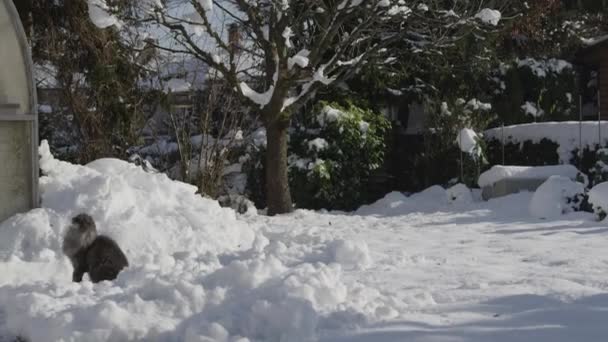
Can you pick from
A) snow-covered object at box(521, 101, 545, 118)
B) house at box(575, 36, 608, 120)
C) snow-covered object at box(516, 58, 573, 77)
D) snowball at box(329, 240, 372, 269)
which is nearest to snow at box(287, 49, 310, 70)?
snowball at box(329, 240, 372, 269)

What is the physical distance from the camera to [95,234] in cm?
773

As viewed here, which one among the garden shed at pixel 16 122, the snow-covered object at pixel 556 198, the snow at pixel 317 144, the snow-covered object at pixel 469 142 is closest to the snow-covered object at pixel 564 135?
the snow-covered object at pixel 469 142

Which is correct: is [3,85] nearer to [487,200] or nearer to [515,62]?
[487,200]

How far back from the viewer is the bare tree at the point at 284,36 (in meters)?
12.6

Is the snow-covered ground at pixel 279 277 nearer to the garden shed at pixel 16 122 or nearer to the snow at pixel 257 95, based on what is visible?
the garden shed at pixel 16 122

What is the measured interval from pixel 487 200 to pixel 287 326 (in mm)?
9973

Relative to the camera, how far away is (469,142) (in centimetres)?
1525

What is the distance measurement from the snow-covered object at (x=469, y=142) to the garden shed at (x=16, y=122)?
9.20 m

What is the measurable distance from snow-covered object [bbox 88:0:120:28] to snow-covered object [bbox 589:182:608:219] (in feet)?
24.0

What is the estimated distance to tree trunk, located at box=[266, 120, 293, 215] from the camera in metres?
13.8

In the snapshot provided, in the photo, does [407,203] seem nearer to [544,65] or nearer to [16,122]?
[544,65]

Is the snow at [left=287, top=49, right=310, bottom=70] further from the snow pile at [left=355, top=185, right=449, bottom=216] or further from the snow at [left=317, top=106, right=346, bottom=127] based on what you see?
the snow pile at [left=355, top=185, right=449, bottom=216]

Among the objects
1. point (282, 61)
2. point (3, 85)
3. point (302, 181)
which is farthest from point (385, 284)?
point (302, 181)

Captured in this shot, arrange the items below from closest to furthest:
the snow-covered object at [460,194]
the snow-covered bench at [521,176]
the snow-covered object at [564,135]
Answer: the snow-covered bench at [521,176] < the snow-covered object at [460,194] < the snow-covered object at [564,135]
